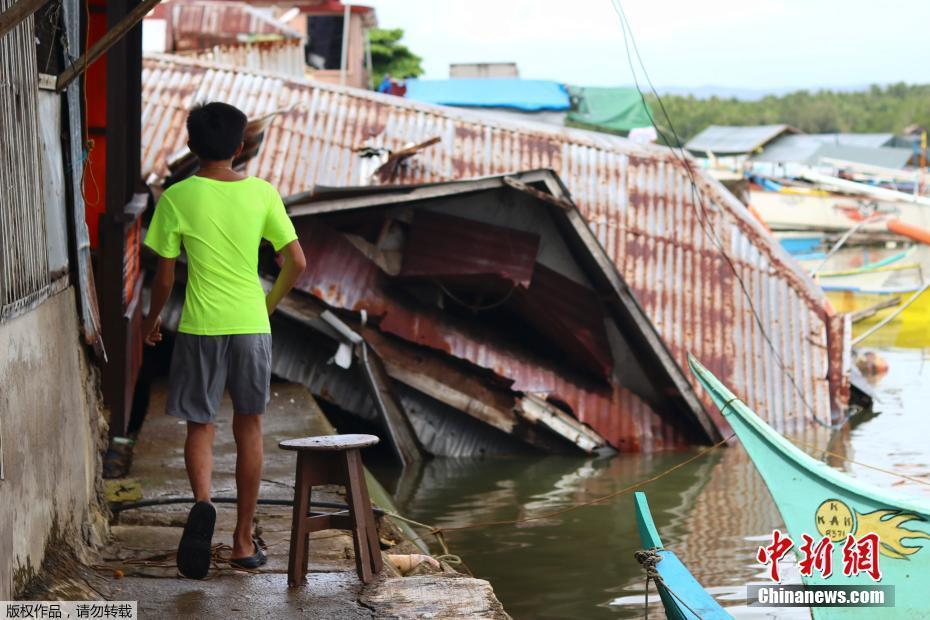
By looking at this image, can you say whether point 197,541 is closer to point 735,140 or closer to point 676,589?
point 676,589

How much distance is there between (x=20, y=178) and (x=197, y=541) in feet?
5.28

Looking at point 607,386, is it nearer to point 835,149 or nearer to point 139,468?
point 139,468

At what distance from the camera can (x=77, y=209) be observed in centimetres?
554

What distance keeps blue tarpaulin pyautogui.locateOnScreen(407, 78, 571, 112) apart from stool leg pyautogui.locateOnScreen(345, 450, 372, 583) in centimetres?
2493

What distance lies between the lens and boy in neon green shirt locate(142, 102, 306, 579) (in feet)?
16.0

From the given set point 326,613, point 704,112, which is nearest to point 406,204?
point 326,613

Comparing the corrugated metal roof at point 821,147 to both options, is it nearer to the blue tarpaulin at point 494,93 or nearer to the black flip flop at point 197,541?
the blue tarpaulin at point 494,93

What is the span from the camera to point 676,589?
532cm

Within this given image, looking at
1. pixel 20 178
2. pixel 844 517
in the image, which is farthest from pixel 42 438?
pixel 844 517

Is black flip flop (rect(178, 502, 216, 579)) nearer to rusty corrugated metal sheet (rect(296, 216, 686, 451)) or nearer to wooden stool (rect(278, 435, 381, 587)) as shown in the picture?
wooden stool (rect(278, 435, 381, 587))

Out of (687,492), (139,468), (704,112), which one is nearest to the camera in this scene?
(139,468)

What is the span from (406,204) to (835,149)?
35.0 m

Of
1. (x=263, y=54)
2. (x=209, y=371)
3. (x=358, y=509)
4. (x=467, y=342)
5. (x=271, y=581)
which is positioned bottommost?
(x=467, y=342)

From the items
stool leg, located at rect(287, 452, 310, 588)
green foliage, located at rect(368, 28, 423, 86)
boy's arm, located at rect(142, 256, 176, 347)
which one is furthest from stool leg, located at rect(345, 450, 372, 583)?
green foliage, located at rect(368, 28, 423, 86)
